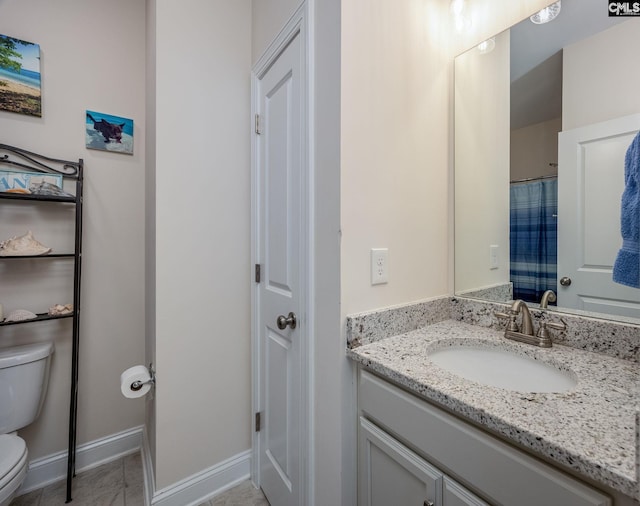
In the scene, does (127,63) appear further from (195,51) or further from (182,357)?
(182,357)

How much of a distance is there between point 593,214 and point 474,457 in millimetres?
828

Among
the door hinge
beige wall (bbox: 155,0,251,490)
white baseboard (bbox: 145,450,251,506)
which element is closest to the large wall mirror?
the door hinge

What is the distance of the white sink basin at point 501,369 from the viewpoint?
0.82 m

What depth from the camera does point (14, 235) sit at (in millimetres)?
1436

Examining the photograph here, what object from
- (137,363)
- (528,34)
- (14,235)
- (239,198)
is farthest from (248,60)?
(137,363)

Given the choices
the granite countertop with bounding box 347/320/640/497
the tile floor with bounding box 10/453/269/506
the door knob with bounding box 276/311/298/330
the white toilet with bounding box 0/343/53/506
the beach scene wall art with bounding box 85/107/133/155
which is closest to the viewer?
the granite countertop with bounding box 347/320/640/497

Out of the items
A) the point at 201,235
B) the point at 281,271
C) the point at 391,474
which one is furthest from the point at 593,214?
the point at 201,235

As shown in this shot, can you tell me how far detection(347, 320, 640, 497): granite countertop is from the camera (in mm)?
463

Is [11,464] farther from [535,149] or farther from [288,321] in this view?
[535,149]

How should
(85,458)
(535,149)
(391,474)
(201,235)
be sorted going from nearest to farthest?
1. (391,474)
2. (535,149)
3. (201,235)
4. (85,458)

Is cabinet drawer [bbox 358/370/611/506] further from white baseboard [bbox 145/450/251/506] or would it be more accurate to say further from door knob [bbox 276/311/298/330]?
white baseboard [bbox 145/450/251/506]

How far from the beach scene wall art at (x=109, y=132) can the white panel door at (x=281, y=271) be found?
0.84 m

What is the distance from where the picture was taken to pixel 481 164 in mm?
1227

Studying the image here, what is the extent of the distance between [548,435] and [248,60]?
1841 mm
